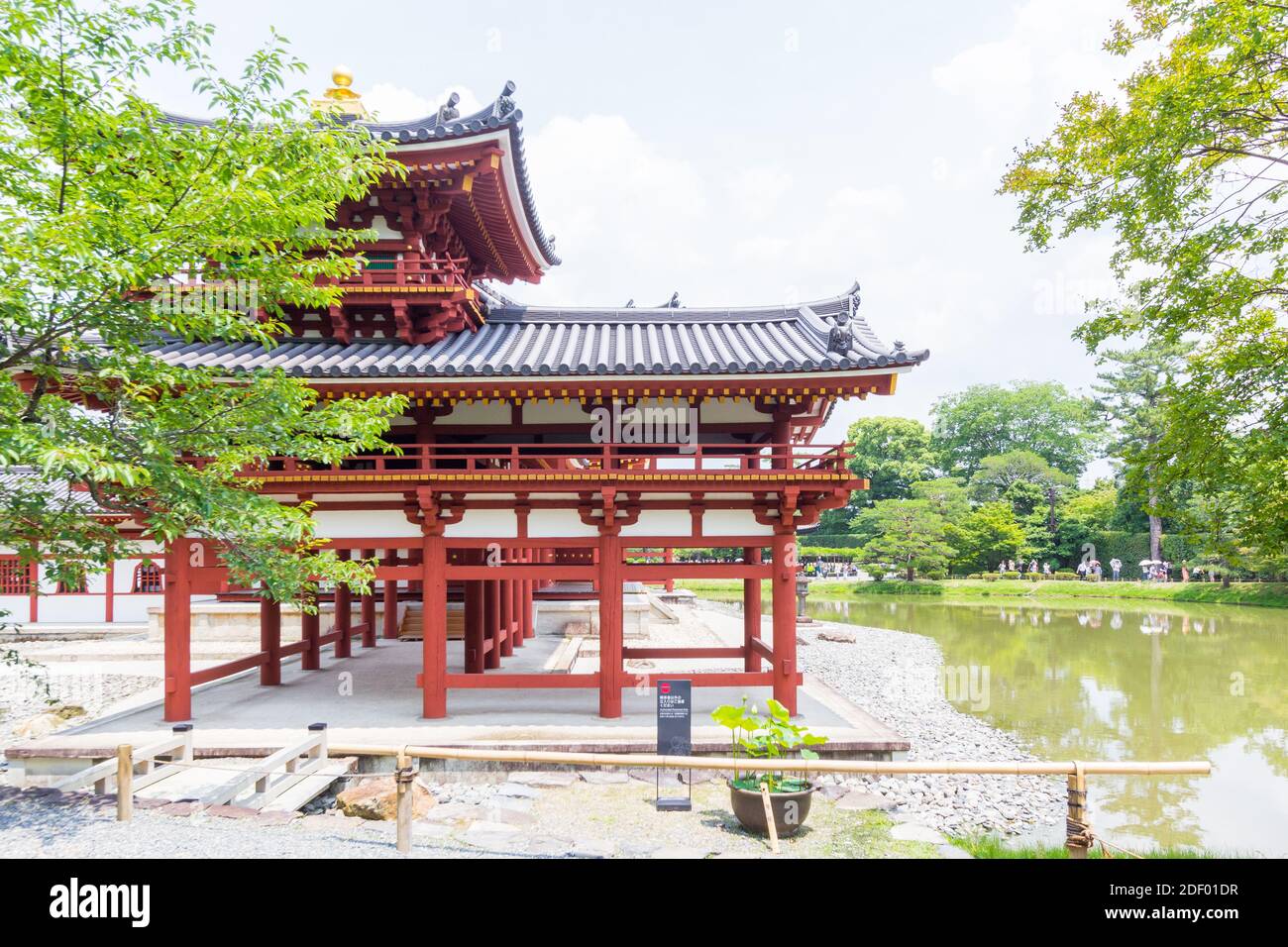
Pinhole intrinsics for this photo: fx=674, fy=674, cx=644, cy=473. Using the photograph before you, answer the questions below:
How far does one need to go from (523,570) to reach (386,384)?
347 centimetres

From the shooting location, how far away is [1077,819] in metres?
5.91

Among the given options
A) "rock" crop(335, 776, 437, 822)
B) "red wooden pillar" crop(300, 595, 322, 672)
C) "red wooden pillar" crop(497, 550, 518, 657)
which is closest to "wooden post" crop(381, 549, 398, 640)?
"red wooden pillar" crop(497, 550, 518, 657)

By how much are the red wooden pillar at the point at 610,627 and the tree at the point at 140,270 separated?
4.40m

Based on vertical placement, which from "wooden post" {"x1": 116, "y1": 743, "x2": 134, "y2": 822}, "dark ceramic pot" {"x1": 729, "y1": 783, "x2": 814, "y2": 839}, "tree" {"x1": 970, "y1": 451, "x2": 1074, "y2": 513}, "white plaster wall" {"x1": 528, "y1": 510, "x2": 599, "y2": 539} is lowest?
"dark ceramic pot" {"x1": 729, "y1": 783, "x2": 814, "y2": 839}

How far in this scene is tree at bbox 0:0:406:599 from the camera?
5.46 meters

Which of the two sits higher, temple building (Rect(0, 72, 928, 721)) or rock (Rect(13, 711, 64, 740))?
temple building (Rect(0, 72, 928, 721))

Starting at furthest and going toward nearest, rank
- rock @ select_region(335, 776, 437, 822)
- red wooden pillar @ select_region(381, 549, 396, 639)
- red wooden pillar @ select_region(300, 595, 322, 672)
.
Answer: red wooden pillar @ select_region(381, 549, 396, 639)
red wooden pillar @ select_region(300, 595, 322, 672)
rock @ select_region(335, 776, 437, 822)

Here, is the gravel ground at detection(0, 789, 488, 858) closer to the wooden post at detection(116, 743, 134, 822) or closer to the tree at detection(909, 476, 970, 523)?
the wooden post at detection(116, 743, 134, 822)

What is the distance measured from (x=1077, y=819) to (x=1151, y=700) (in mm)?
13569

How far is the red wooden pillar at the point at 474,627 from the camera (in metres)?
13.2

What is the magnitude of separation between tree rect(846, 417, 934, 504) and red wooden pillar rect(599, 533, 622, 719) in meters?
53.8
